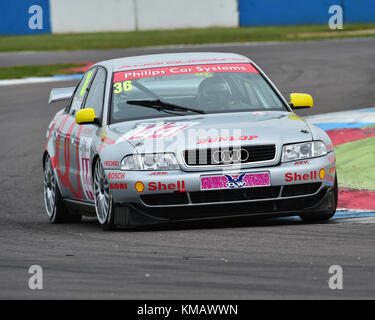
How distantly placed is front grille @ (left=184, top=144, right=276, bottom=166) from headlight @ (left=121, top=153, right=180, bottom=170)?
116 millimetres

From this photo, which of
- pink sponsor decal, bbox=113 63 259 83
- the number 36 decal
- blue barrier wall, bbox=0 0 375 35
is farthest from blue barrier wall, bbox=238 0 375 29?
the number 36 decal

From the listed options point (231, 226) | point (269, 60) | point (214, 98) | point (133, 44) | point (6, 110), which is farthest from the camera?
point (133, 44)

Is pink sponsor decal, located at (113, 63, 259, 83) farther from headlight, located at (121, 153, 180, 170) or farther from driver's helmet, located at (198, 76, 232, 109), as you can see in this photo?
headlight, located at (121, 153, 180, 170)

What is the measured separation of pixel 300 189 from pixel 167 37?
3758cm

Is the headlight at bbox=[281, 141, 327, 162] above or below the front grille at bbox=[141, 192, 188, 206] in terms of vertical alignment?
above

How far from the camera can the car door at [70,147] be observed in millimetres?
9867

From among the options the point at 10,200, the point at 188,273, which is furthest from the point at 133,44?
the point at 188,273

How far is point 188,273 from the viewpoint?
21.4 feet

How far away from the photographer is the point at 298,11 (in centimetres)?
5081

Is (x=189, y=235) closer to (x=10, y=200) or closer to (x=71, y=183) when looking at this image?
(x=71, y=183)

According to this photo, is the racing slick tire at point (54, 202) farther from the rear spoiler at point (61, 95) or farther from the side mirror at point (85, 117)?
the side mirror at point (85, 117)

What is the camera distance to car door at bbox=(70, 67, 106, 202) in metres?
9.33

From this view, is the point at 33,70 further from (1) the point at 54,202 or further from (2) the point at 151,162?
(2) the point at 151,162
